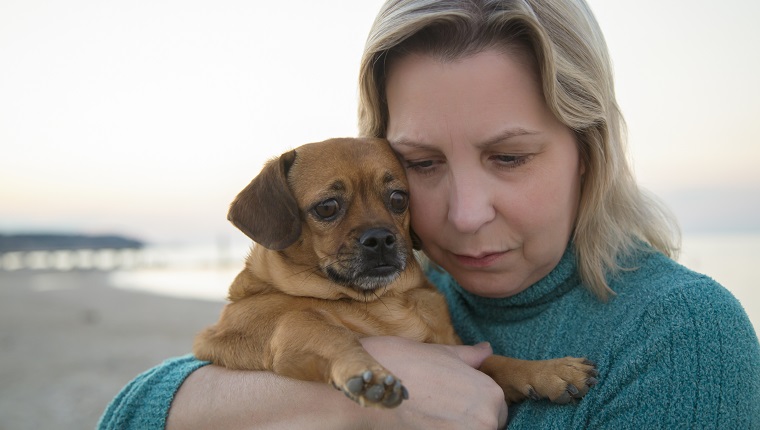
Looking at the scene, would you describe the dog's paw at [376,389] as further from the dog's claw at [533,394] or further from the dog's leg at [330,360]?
the dog's claw at [533,394]

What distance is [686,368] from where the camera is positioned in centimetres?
188

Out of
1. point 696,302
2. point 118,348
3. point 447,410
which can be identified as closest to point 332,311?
point 447,410

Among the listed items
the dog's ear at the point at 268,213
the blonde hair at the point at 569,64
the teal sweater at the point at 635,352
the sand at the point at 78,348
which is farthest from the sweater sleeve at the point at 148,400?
the sand at the point at 78,348

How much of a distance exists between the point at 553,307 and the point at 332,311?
3.02 ft

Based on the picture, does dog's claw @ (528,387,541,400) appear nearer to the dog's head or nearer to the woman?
the woman

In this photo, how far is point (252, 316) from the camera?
252cm

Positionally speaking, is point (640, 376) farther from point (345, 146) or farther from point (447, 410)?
point (345, 146)

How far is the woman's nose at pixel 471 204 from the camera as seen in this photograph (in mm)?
2197

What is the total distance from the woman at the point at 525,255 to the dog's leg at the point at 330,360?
8 cm

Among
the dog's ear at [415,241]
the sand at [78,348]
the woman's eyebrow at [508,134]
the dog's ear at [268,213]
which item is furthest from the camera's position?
the sand at [78,348]

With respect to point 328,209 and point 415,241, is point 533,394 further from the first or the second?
point 328,209

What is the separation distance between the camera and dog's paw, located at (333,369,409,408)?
1.81 metres

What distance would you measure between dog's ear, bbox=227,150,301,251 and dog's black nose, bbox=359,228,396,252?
353mm

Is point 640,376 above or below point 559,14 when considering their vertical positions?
below
